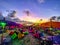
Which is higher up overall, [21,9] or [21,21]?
[21,9]

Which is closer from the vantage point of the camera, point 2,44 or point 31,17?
point 2,44

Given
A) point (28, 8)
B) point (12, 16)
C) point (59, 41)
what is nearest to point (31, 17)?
point (28, 8)

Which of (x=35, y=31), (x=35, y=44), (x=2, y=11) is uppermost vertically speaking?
(x=2, y=11)

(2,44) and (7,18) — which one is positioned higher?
(7,18)

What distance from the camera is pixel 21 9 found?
2.70 meters

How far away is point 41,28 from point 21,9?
57 centimetres

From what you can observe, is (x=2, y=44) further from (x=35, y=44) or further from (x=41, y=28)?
(x=41, y=28)

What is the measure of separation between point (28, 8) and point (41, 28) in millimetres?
493

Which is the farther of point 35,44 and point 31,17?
point 31,17

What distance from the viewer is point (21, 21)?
2.68 meters

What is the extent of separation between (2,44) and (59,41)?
1.13 meters

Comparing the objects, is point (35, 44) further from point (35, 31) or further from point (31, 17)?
point (31, 17)

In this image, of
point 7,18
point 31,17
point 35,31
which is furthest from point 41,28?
point 7,18

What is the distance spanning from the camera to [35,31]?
2.64 metres
